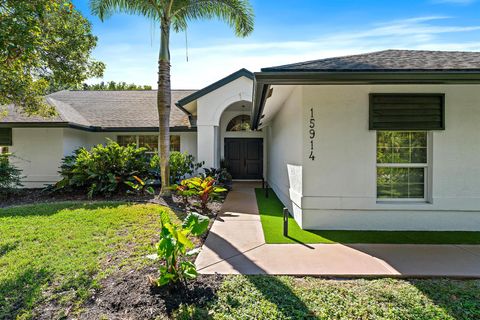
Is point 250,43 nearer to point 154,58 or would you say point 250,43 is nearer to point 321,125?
point 154,58

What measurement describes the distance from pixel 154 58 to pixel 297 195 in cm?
766

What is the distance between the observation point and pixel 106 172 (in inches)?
393

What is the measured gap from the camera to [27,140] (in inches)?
492

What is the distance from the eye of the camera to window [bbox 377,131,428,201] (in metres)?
5.91

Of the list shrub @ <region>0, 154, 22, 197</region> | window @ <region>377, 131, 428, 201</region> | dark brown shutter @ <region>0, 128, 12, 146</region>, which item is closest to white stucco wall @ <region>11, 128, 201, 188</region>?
dark brown shutter @ <region>0, 128, 12, 146</region>

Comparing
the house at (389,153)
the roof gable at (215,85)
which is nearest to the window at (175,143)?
the roof gable at (215,85)

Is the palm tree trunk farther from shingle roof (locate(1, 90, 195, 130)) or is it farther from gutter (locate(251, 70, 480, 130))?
gutter (locate(251, 70, 480, 130))

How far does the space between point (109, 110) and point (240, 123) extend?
316 inches

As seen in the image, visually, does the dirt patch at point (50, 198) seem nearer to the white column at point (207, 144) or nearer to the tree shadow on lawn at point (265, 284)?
the white column at point (207, 144)

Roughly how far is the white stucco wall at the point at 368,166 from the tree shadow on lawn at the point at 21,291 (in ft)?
16.3

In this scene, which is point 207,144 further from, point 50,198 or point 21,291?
point 21,291

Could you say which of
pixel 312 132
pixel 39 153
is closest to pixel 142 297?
pixel 312 132

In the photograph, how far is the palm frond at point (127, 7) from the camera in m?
8.95

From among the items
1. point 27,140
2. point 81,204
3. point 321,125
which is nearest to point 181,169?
point 81,204
